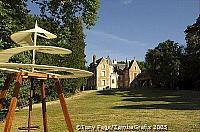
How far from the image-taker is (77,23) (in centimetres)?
2028

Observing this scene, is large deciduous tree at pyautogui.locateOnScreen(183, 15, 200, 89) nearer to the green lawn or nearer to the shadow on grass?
the shadow on grass

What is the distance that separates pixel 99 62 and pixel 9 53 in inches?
4343

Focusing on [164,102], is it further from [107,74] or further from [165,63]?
[107,74]

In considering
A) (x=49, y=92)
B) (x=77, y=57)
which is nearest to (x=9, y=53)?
→ (x=49, y=92)

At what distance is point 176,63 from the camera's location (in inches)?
3039

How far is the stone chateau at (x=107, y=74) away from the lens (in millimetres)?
118750

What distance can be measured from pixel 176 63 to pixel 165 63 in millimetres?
3782

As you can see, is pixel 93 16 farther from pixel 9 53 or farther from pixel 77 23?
pixel 9 53

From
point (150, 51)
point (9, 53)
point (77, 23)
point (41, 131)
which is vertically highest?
point (150, 51)

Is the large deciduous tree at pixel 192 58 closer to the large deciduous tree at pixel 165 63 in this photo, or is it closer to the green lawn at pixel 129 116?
the large deciduous tree at pixel 165 63

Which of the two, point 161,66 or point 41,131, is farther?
point 161,66

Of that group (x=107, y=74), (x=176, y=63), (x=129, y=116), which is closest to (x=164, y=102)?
(x=129, y=116)

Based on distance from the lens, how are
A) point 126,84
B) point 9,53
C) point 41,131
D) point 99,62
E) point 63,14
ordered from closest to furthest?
point 9,53 → point 41,131 → point 63,14 → point 99,62 → point 126,84

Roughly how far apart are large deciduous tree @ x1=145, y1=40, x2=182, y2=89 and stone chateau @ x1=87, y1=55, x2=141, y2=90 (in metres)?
30.8
